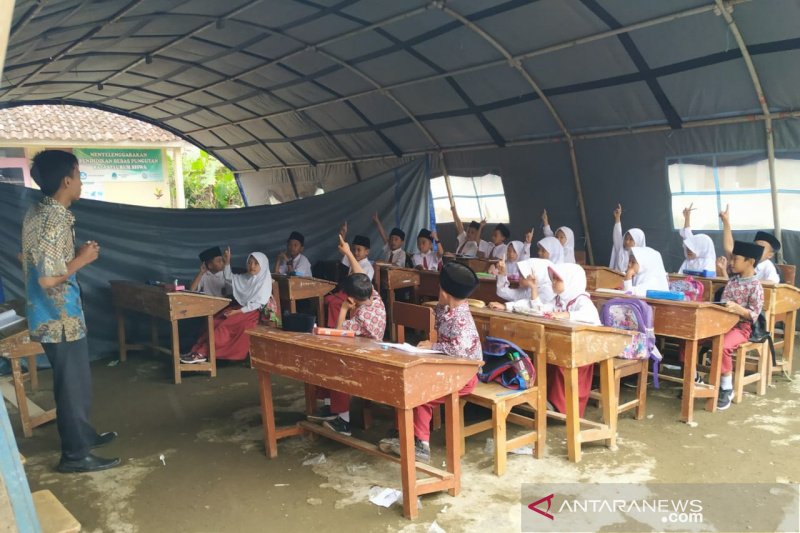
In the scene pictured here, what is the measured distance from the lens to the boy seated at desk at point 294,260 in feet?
28.3

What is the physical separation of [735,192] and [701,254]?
98cm

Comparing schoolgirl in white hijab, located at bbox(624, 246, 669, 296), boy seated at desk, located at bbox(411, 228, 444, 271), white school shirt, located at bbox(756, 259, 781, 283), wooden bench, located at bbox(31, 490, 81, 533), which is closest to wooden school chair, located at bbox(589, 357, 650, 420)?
schoolgirl in white hijab, located at bbox(624, 246, 669, 296)

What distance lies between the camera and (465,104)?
374 inches

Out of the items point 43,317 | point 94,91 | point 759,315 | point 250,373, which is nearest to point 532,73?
point 759,315

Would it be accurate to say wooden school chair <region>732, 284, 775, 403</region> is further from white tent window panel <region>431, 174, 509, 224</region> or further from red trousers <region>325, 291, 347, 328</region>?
white tent window panel <region>431, 174, 509, 224</region>

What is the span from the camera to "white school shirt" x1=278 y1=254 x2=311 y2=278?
8.63 metres

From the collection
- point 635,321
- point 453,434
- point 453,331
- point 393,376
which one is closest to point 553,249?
point 635,321

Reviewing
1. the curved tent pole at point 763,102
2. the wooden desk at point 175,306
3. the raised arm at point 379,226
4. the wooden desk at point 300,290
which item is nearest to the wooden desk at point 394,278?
the wooden desk at point 300,290

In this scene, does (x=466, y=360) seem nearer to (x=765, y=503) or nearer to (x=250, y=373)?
(x=765, y=503)

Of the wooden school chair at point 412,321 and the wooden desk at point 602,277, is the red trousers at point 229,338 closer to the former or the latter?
the wooden school chair at point 412,321

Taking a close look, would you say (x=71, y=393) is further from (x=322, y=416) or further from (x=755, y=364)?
(x=755, y=364)

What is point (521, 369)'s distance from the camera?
13.5ft

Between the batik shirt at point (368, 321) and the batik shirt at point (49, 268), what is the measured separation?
182 cm

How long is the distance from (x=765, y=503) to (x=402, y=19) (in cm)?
629
